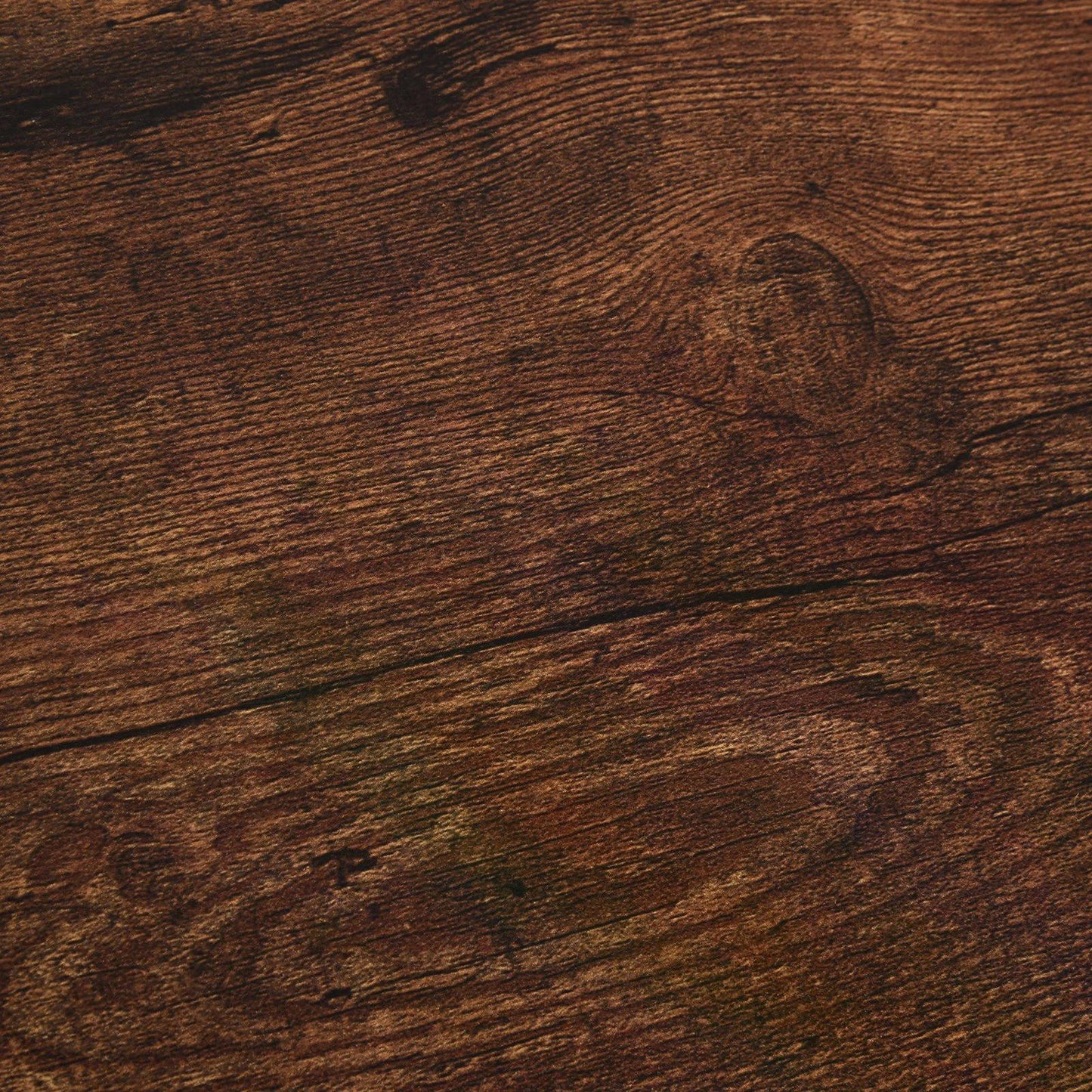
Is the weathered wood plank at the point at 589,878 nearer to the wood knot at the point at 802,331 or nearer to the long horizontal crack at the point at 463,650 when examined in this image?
the long horizontal crack at the point at 463,650

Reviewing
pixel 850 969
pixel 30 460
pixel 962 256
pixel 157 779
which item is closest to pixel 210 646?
pixel 157 779

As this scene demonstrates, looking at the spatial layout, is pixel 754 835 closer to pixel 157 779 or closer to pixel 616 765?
pixel 616 765

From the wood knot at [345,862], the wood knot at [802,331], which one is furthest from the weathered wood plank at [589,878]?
the wood knot at [802,331]

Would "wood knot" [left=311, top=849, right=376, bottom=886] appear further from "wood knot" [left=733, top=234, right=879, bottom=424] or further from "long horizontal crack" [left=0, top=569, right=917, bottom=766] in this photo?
"wood knot" [left=733, top=234, right=879, bottom=424]

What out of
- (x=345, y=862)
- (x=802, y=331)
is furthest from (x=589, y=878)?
(x=802, y=331)

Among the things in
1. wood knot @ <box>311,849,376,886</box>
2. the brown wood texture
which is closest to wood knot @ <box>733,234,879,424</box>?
the brown wood texture

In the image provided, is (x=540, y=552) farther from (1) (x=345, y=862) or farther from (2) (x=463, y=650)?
(1) (x=345, y=862)
